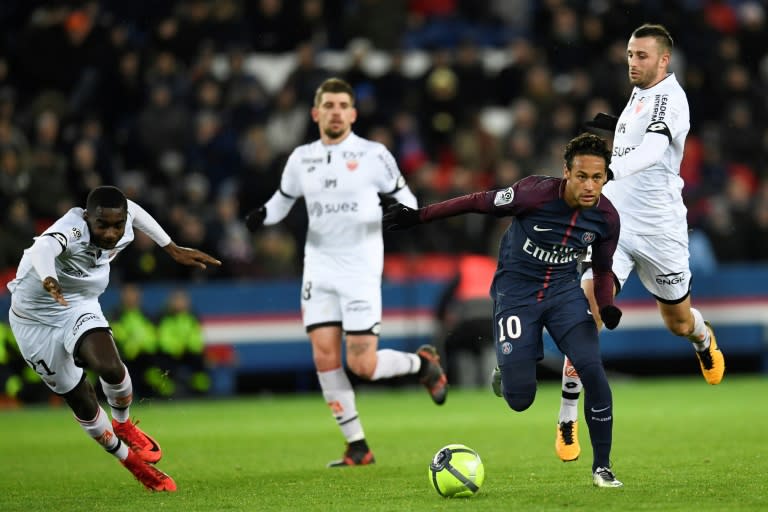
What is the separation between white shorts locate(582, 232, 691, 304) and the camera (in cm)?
970

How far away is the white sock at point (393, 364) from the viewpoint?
34.6 feet

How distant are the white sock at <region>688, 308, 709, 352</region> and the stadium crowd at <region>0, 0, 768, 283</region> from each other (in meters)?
7.57

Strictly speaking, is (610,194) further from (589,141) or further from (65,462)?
(65,462)

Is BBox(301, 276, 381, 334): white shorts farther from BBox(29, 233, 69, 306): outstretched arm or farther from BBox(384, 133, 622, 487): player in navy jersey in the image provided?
BBox(29, 233, 69, 306): outstretched arm

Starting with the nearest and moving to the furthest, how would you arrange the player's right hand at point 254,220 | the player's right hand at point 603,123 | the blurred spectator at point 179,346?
the player's right hand at point 603,123 → the player's right hand at point 254,220 → the blurred spectator at point 179,346

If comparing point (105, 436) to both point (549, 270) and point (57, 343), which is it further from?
point (549, 270)

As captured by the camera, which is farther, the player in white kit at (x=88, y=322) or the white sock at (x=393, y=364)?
the white sock at (x=393, y=364)

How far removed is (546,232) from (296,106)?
36.1ft

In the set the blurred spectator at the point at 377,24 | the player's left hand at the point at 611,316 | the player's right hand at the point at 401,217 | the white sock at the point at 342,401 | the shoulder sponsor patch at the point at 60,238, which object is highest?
the blurred spectator at the point at 377,24

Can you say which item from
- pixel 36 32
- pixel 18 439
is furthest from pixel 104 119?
pixel 18 439

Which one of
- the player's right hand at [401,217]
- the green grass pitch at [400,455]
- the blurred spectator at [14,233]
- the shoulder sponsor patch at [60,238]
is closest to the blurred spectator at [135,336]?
the green grass pitch at [400,455]

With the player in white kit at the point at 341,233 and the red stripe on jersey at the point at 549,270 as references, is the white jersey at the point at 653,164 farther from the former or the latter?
the player in white kit at the point at 341,233

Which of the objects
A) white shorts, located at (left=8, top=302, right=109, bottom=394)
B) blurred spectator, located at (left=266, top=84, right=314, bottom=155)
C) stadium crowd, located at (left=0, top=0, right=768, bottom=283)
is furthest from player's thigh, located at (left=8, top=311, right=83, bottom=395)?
blurred spectator, located at (left=266, top=84, right=314, bottom=155)

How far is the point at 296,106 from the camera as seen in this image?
61.5ft
